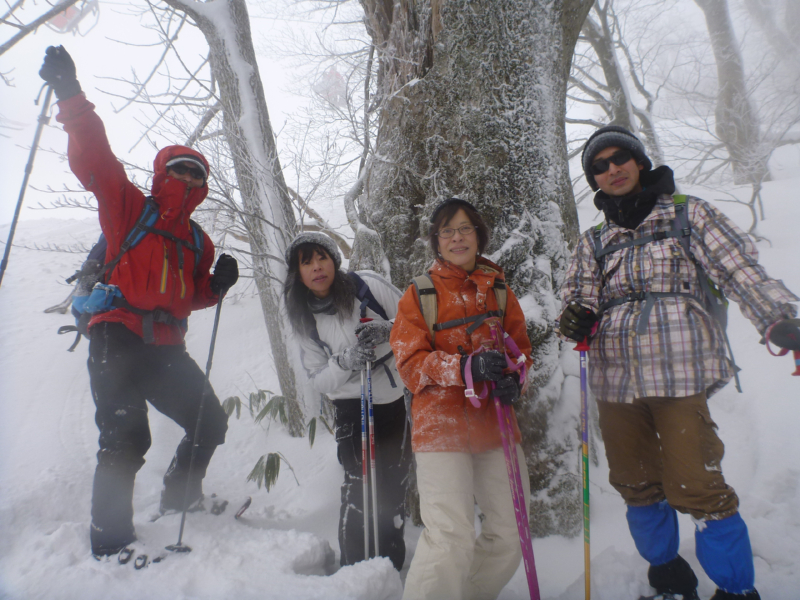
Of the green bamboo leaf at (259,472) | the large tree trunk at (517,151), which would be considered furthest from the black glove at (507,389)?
the green bamboo leaf at (259,472)

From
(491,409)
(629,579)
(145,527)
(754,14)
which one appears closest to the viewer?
(491,409)

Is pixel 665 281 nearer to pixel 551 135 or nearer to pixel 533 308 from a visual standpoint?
pixel 533 308

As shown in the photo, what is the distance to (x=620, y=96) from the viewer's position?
8.45m

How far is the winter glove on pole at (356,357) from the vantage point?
222 centimetres

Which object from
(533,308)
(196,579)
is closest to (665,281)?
(533,308)

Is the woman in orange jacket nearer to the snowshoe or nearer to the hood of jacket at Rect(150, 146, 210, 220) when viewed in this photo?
the snowshoe

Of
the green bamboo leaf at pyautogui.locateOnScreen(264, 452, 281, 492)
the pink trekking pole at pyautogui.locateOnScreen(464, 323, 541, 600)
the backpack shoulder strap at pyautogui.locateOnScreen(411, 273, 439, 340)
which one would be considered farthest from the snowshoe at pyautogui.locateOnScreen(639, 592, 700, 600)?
the green bamboo leaf at pyautogui.locateOnScreen(264, 452, 281, 492)

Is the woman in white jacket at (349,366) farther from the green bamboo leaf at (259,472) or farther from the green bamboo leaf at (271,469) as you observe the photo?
the green bamboo leaf at (259,472)

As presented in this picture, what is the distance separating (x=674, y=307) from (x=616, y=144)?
896 millimetres

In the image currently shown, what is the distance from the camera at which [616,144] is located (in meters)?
1.92

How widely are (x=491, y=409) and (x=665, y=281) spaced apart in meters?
1.07

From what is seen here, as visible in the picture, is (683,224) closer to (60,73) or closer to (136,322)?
(136,322)

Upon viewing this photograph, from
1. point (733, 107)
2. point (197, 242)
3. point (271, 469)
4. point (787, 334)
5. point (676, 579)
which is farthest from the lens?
point (733, 107)

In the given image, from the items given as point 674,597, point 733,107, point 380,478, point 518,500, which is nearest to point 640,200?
point 518,500
